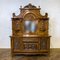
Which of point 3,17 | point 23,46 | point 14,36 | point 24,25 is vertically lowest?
point 23,46

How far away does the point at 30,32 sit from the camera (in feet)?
16.6

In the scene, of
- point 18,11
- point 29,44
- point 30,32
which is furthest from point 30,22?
point 18,11

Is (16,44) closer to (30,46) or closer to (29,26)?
(30,46)

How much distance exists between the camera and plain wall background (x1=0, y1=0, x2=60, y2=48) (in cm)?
568

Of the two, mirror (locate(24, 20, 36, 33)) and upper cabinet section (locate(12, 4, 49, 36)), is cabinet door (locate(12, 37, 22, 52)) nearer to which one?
upper cabinet section (locate(12, 4, 49, 36))

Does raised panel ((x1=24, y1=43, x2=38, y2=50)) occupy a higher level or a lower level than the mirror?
lower

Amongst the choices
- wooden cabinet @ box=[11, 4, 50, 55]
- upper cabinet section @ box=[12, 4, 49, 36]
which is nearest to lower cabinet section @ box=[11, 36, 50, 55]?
wooden cabinet @ box=[11, 4, 50, 55]

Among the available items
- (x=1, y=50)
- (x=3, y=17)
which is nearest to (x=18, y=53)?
(x=1, y=50)

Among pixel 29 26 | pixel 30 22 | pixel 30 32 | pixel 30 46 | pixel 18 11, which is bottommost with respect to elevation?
pixel 30 46

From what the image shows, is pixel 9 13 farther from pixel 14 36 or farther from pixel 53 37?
pixel 53 37

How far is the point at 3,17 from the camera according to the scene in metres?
5.76

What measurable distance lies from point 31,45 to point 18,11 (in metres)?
1.62

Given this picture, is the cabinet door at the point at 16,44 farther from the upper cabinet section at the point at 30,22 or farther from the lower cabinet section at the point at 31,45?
the upper cabinet section at the point at 30,22

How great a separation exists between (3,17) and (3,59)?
1971 millimetres
